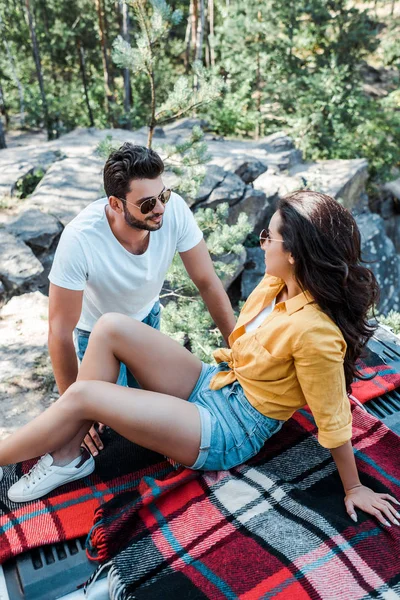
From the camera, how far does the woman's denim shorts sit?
1.91 m

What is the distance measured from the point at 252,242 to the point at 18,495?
18.7 ft

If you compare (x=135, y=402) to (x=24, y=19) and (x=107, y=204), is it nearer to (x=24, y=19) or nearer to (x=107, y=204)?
(x=107, y=204)

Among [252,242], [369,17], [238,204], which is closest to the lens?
[238,204]

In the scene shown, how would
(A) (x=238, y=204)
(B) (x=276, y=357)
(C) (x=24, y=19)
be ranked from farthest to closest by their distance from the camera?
(C) (x=24, y=19) → (A) (x=238, y=204) → (B) (x=276, y=357)

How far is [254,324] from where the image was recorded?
2.12m

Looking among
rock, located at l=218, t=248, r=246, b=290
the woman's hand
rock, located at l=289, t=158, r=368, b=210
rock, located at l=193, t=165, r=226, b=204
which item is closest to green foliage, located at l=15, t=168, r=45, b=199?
rock, located at l=193, t=165, r=226, b=204

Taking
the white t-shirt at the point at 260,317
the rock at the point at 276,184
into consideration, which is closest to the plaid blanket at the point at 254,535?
the white t-shirt at the point at 260,317

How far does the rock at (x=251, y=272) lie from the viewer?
21.7 ft

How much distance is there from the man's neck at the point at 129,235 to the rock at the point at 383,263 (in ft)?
18.3

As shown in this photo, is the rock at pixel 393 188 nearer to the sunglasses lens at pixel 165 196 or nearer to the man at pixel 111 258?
the man at pixel 111 258

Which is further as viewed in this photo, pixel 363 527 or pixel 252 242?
pixel 252 242

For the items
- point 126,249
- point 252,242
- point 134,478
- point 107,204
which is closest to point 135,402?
point 134,478

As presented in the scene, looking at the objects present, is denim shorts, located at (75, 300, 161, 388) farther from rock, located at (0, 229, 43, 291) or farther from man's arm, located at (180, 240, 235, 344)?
rock, located at (0, 229, 43, 291)

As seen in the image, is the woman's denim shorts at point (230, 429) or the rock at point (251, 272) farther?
the rock at point (251, 272)
